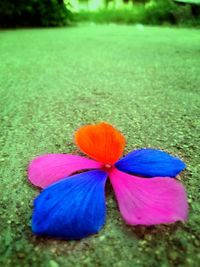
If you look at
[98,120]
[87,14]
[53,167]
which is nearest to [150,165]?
[53,167]

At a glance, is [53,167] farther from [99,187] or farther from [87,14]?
[87,14]

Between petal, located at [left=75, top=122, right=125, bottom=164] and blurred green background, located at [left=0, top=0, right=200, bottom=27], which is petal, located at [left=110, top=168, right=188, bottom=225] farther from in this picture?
blurred green background, located at [left=0, top=0, right=200, bottom=27]

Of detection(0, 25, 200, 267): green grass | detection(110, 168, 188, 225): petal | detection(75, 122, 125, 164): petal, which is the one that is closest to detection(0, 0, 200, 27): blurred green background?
detection(0, 25, 200, 267): green grass

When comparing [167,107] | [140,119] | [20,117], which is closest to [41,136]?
[20,117]

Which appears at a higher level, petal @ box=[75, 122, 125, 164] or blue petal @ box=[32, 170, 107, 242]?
petal @ box=[75, 122, 125, 164]

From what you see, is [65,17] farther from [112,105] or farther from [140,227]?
Result: [140,227]
